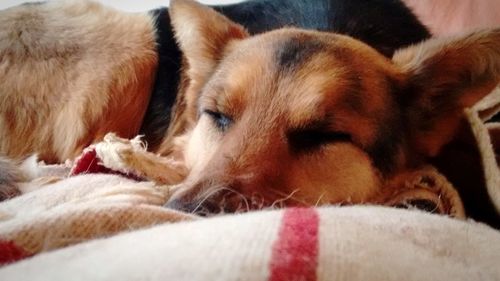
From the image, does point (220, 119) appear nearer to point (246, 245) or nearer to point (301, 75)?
point (301, 75)

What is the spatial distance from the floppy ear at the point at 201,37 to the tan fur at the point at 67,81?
0.48 meters

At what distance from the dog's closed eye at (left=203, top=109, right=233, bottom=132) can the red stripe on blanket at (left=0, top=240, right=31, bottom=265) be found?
0.72 meters

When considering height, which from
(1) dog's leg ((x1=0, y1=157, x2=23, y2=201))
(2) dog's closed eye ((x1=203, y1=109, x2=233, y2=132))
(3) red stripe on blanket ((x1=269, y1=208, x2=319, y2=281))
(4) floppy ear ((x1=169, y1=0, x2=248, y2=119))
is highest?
(3) red stripe on blanket ((x1=269, y1=208, x2=319, y2=281))

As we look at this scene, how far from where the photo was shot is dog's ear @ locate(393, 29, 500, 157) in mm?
1334

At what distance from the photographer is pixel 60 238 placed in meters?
0.70

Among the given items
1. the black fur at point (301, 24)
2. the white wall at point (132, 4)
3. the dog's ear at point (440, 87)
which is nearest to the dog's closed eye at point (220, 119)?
the dog's ear at point (440, 87)

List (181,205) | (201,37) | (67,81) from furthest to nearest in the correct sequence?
(67,81) < (201,37) < (181,205)

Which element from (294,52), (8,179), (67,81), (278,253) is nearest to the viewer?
(278,253)

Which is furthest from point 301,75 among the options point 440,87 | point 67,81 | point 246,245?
point 67,81

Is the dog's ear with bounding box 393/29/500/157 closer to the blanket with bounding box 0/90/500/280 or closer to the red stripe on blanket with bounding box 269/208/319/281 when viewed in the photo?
the blanket with bounding box 0/90/500/280

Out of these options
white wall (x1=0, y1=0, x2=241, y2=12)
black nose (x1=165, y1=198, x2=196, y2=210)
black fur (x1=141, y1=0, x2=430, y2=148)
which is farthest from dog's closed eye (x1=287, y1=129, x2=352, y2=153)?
white wall (x1=0, y1=0, x2=241, y2=12)

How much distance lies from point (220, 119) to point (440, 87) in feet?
1.84

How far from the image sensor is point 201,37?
166cm

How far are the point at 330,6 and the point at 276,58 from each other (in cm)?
66
